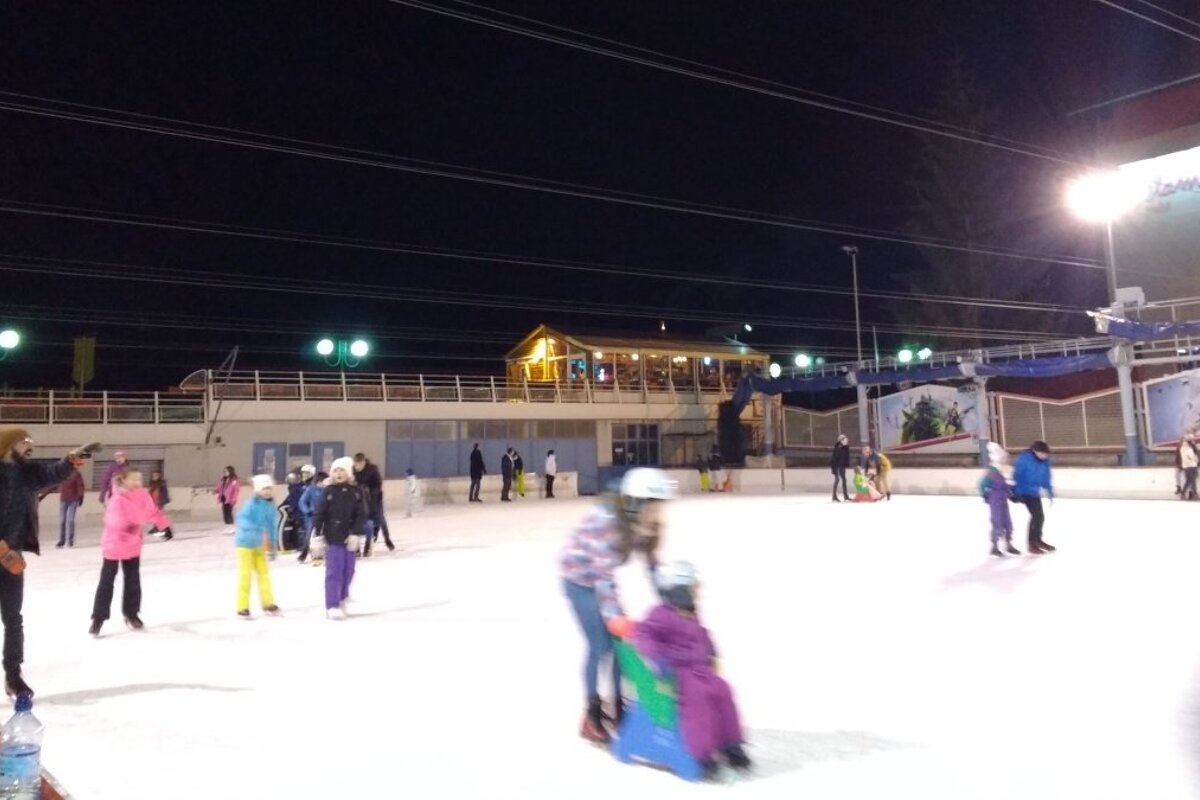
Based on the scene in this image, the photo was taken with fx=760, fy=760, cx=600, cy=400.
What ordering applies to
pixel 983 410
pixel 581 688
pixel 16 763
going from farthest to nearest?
1. pixel 983 410
2. pixel 581 688
3. pixel 16 763

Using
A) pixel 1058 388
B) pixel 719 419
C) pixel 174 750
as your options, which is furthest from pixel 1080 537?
pixel 719 419

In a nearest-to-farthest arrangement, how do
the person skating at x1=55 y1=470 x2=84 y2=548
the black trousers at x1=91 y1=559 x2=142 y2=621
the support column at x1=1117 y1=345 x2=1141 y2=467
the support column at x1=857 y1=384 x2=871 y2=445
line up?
the black trousers at x1=91 y1=559 x2=142 y2=621
the person skating at x1=55 y1=470 x2=84 y2=548
the support column at x1=1117 y1=345 x2=1141 y2=467
the support column at x1=857 y1=384 x2=871 y2=445

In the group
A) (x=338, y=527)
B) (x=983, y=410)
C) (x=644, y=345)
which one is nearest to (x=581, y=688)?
(x=338, y=527)

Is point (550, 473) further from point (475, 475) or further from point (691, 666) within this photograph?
point (691, 666)

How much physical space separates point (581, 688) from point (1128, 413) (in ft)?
65.7

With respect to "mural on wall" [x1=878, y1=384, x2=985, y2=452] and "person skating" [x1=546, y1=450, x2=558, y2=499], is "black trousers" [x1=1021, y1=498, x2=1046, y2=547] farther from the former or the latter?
"person skating" [x1=546, y1=450, x2=558, y2=499]

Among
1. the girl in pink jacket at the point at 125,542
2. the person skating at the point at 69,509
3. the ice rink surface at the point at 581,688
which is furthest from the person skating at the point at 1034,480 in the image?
the person skating at the point at 69,509

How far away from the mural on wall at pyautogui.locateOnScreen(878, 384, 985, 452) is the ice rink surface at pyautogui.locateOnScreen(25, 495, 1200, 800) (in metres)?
14.1

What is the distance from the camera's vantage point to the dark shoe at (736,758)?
3.54 meters

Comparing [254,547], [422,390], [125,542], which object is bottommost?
[254,547]

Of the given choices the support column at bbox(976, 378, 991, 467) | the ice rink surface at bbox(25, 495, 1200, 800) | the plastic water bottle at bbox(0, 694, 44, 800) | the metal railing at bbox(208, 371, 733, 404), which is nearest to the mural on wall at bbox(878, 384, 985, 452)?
the support column at bbox(976, 378, 991, 467)

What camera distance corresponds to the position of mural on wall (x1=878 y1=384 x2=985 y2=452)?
2336 centimetres

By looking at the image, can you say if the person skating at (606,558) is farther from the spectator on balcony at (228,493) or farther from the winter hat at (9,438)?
the spectator on balcony at (228,493)

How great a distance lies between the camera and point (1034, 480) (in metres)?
9.50
